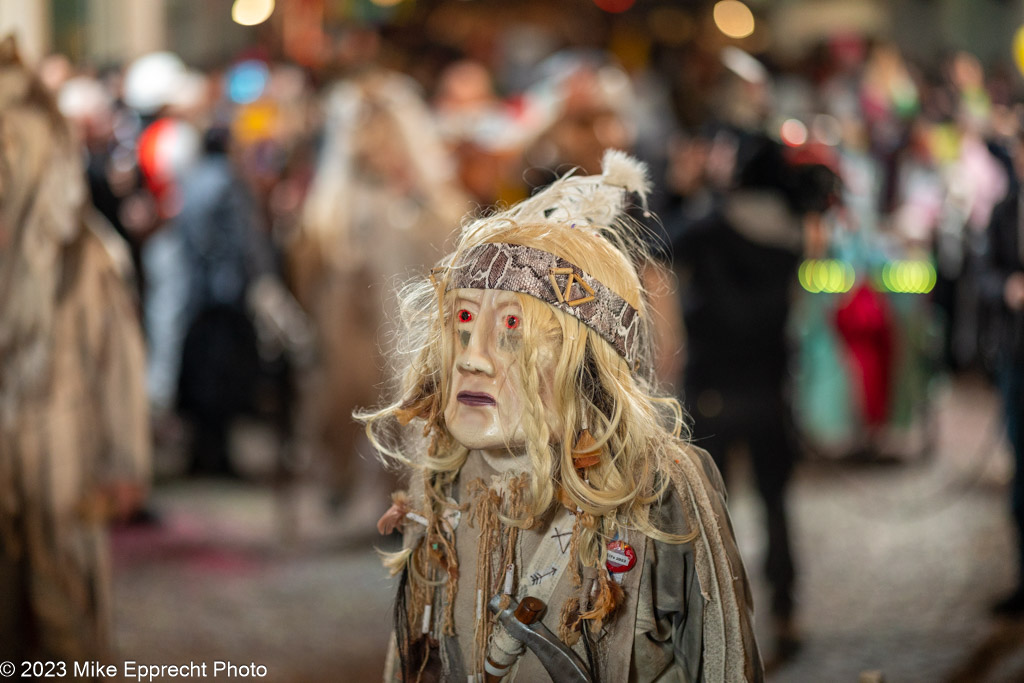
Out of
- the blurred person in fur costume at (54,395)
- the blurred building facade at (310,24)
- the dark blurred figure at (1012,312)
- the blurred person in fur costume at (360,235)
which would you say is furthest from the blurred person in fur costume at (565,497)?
the blurred person in fur costume at (360,235)

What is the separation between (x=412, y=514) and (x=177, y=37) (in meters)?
6.54

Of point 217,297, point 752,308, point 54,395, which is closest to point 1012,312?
point 752,308

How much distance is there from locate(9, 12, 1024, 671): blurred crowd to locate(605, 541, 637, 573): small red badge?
1.90 metres

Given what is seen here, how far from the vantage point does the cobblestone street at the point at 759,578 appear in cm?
376

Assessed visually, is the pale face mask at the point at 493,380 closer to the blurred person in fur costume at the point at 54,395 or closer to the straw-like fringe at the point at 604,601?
the straw-like fringe at the point at 604,601

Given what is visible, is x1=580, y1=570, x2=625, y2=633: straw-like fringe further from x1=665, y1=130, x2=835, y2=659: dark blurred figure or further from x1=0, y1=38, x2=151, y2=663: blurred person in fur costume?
x1=665, y1=130, x2=835, y2=659: dark blurred figure

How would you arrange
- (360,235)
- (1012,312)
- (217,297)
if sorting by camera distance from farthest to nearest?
(217,297), (360,235), (1012,312)

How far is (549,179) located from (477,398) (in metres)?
3.19

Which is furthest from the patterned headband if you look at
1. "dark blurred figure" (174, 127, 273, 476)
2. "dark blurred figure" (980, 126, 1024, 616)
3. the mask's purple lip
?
"dark blurred figure" (174, 127, 273, 476)

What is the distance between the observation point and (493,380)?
184cm

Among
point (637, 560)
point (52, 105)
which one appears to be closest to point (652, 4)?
point (52, 105)

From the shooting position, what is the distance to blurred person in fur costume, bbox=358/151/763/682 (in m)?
1.83

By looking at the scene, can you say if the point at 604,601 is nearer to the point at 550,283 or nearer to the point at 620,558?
the point at 620,558

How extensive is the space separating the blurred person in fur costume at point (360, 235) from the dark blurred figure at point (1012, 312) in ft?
7.21
